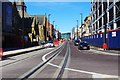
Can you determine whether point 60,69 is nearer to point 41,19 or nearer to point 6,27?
point 6,27

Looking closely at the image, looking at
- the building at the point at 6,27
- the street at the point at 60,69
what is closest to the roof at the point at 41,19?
the building at the point at 6,27

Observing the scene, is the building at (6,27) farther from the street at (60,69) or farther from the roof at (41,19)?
the roof at (41,19)

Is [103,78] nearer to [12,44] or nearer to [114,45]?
[114,45]

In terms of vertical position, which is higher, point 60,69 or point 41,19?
point 41,19

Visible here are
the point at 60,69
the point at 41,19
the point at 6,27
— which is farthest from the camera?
the point at 41,19

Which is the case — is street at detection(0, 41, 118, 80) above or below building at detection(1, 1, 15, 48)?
below

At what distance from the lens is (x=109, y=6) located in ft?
230

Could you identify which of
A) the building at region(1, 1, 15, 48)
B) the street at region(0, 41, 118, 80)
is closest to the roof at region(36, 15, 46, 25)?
the building at region(1, 1, 15, 48)

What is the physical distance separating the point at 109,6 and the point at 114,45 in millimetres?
27773

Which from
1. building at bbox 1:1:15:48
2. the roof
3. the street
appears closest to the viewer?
the street

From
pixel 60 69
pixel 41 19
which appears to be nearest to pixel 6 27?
pixel 60 69

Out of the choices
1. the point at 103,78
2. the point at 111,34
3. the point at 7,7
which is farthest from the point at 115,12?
the point at 103,78

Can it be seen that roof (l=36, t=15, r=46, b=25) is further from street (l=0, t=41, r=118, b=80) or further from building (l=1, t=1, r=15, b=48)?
street (l=0, t=41, r=118, b=80)

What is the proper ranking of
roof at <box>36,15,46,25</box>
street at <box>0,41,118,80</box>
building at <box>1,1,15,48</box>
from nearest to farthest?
street at <box>0,41,118,80</box>, building at <box>1,1,15,48</box>, roof at <box>36,15,46,25</box>
